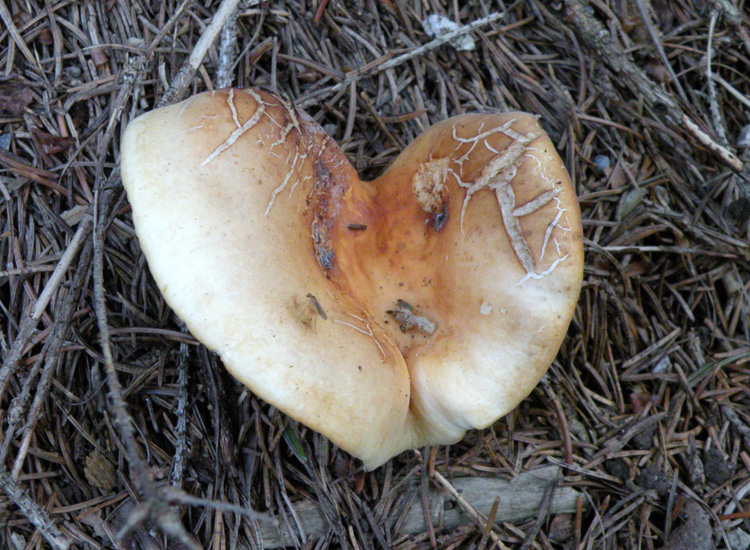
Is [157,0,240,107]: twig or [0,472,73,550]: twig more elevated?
[157,0,240,107]: twig

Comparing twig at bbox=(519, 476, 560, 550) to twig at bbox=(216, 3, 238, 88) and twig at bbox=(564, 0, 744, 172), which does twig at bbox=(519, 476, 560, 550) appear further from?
twig at bbox=(216, 3, 238, 88)

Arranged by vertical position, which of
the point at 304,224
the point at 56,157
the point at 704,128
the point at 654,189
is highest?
the point at 56,157

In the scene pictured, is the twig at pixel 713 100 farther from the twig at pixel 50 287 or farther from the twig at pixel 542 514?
the twig at pixel 50 287

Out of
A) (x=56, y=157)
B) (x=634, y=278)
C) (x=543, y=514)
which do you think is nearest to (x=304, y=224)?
(x=56, y=157)

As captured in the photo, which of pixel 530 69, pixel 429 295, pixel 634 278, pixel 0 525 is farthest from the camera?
pixel 530 69

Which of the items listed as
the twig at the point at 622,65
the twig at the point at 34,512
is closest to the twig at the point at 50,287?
the twig at the point at 34,512

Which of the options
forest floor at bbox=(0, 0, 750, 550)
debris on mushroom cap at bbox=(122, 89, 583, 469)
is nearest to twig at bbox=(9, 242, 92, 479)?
forest floor at bbox=(0, 0, 750, 550)

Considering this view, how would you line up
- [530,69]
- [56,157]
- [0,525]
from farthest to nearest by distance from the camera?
[530,69], [56,157], [0,525]

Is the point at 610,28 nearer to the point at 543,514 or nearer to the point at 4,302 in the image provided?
the point at 543,514
